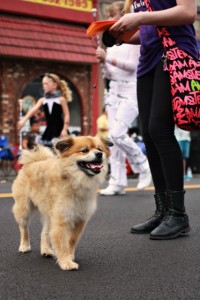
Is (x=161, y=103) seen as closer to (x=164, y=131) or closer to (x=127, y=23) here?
(x=164, y=131)

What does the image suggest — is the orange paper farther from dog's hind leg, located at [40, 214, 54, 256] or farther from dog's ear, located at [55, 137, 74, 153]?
dog's hind leg, located at [40, 214, 54, 256]

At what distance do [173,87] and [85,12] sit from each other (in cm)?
1436

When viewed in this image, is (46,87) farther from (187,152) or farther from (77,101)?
(77,101)

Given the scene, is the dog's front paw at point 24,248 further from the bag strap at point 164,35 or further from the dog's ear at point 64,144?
the bag strap at point 164,35

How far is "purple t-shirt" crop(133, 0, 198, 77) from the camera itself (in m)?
3.86

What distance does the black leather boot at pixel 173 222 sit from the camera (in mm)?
3979

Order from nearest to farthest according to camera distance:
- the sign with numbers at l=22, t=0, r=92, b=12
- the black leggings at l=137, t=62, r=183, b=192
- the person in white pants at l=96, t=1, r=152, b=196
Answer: the black leggings at l=137, t=62, r=183, b=192 < the person in white pants at l=96, t=1, r=152, b=196 < the sign with numbers at l=22, t=0, r=92, b=12

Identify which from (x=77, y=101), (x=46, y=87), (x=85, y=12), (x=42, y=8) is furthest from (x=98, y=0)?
(x=46, y=87)

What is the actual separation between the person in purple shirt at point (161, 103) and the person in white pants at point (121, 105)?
233cm

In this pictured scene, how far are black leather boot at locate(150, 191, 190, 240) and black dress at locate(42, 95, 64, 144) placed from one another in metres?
4.71

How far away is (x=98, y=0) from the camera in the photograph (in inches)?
702

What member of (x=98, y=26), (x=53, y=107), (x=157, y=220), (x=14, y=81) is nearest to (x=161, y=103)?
(x=98, y=26)

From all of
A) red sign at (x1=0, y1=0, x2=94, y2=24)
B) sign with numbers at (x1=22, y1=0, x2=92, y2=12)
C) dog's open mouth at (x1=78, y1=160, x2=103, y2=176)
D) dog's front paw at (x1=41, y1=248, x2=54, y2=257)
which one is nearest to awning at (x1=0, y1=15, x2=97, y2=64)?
red sign at (x1=0, y1=0, x2=94, y2=24)

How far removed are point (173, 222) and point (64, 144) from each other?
1152 mm
